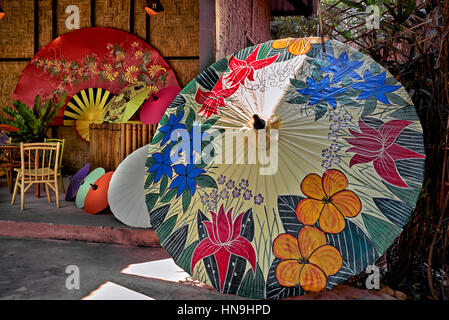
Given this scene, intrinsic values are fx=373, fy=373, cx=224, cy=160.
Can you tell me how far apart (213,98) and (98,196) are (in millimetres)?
2305

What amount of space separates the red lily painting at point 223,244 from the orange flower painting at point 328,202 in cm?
36

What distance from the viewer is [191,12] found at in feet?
20.5

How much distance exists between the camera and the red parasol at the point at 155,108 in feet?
18.0

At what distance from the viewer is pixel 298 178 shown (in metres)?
2.13

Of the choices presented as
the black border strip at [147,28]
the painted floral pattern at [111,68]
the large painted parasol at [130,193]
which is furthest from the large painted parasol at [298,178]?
the black border strip at [147,28]

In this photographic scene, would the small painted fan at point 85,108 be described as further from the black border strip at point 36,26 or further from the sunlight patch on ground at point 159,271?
the sunlight patch on ground at point 159,271

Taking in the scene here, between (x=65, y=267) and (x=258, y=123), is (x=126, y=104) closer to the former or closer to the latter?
(x=65, y=267)

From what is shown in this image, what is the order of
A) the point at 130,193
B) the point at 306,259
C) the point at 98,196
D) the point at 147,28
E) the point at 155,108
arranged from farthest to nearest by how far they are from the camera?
1. the point at 147,28
2. the point at 155,108
3. the point at 98,196
4. the point at 130,193
5. the point at 306,259

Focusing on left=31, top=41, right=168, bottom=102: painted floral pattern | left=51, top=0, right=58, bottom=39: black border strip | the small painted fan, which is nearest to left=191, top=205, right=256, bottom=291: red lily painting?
left=31, top=41, right=168, bottom=102: painted floral pattern

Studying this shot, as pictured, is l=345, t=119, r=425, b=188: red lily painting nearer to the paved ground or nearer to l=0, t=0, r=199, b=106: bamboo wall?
the paved ground

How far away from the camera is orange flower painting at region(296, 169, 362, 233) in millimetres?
2055

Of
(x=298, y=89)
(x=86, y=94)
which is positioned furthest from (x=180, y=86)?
(x=298, y=89)

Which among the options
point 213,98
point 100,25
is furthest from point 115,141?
point 100,25

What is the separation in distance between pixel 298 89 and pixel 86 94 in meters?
5.35
